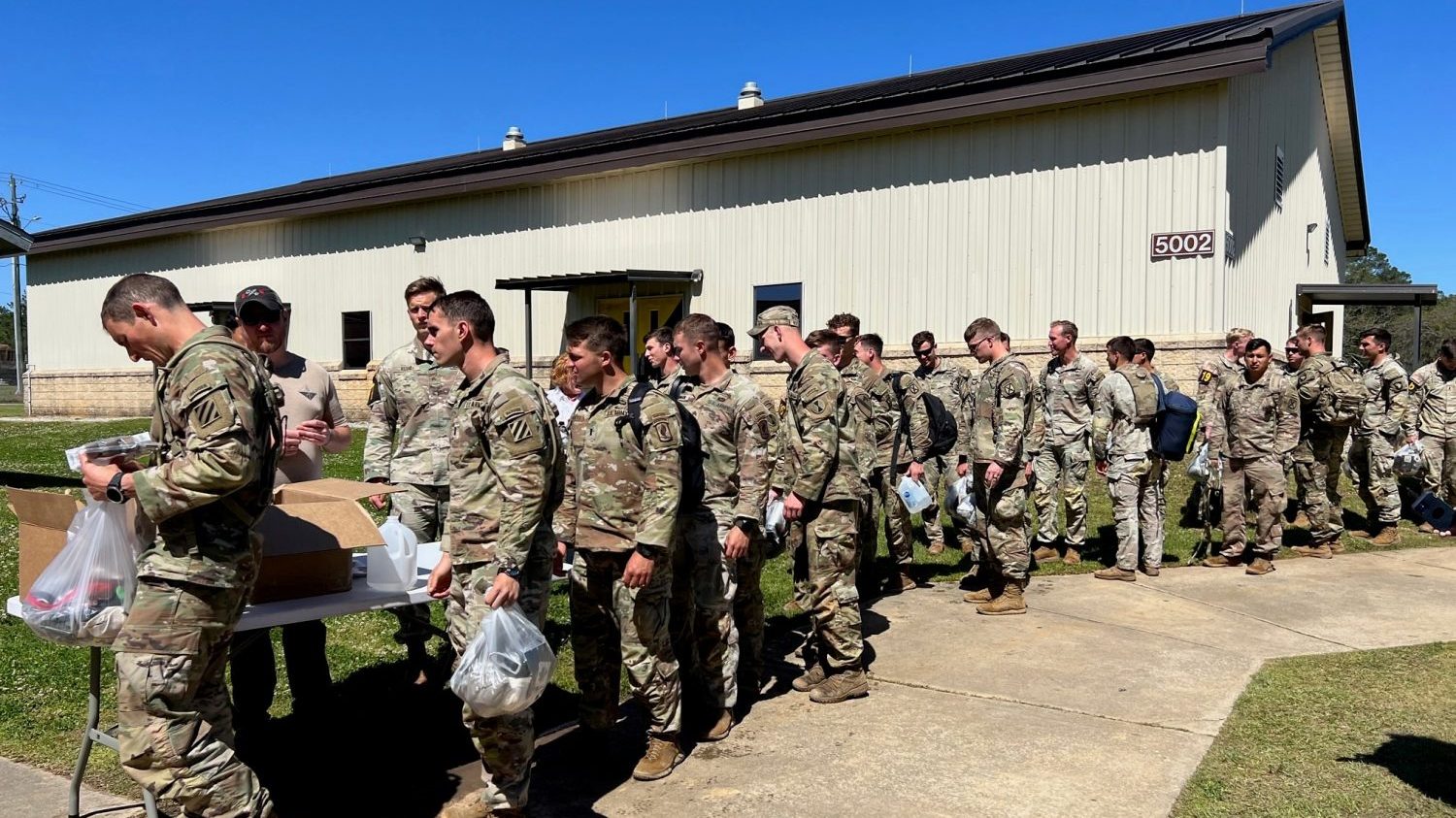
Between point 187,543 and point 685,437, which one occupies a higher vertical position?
point 685,437

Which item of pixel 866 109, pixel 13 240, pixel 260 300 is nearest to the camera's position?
pixel 260 300

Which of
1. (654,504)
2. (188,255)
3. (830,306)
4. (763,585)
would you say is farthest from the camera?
(188,255)

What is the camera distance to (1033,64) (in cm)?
1659

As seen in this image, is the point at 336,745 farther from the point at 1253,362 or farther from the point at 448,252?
the point at 448,252

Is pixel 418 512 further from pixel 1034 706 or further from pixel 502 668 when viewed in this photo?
pixel 1034 706

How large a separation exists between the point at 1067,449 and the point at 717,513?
5124mm

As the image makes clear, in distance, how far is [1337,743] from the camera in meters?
4.61

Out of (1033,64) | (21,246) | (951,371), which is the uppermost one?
(1033,64)

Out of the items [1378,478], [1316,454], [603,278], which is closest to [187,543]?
[1316,454]

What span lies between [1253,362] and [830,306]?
27.9ft

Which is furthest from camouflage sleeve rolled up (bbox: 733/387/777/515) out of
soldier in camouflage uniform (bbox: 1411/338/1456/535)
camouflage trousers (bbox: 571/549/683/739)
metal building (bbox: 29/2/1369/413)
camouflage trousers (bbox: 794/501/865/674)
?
metal building (bbox: 29/2/1369/413)

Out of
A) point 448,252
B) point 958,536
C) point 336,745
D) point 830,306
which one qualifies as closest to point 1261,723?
point 336,745

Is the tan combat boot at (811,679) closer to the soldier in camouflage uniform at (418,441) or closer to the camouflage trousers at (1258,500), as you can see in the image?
the soldier in camouflage uniform at (418,441)

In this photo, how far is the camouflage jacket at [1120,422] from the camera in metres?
8.24
